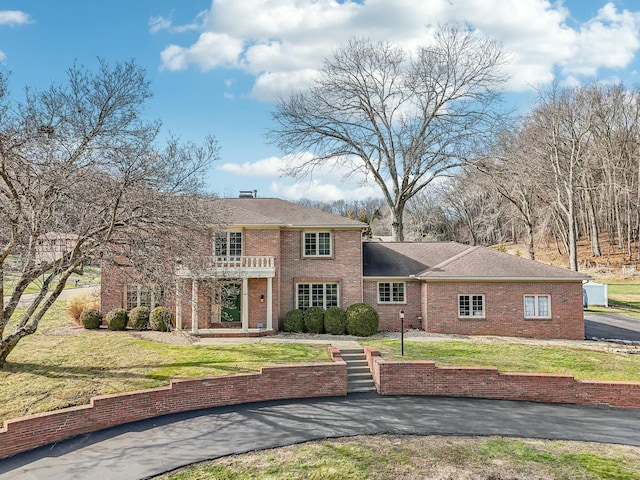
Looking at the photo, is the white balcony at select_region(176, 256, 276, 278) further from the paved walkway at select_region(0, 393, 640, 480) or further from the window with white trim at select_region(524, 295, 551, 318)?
the window with white trim at select_region(524, 295, 551, 318)

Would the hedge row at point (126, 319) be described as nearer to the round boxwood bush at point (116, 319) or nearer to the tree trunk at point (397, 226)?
the round boxwood bush at point (116, 319)

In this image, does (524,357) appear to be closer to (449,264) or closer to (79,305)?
(449,264)

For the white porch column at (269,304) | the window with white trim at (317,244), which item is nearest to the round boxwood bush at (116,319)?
the white porch column at (269,304)

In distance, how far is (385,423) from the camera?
1002 cm

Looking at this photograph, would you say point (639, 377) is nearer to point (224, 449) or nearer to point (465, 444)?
point (465, 444)

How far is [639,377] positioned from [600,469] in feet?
21.2

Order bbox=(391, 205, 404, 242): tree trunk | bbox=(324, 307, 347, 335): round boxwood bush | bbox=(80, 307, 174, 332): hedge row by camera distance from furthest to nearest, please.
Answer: bbox=(391, 205, 404, 242): tree trunk
bbox=(324, 307, 347, 335): round boxwood bush
bbox=(80, 307, 174, 332): hedge row

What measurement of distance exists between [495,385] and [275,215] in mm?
13197

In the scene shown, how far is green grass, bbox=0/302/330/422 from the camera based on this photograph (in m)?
10.5

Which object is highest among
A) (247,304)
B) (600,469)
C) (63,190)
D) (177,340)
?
(63,190)

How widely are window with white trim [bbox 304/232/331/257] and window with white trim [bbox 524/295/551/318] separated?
370 inches

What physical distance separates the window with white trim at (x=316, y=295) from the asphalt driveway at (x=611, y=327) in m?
11.9

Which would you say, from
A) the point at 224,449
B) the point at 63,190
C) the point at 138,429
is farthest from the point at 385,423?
the point at 63,190

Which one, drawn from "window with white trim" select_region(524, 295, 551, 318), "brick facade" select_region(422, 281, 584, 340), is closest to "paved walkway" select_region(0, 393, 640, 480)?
"brick facade" select_region(422, 281, 584, 340)
